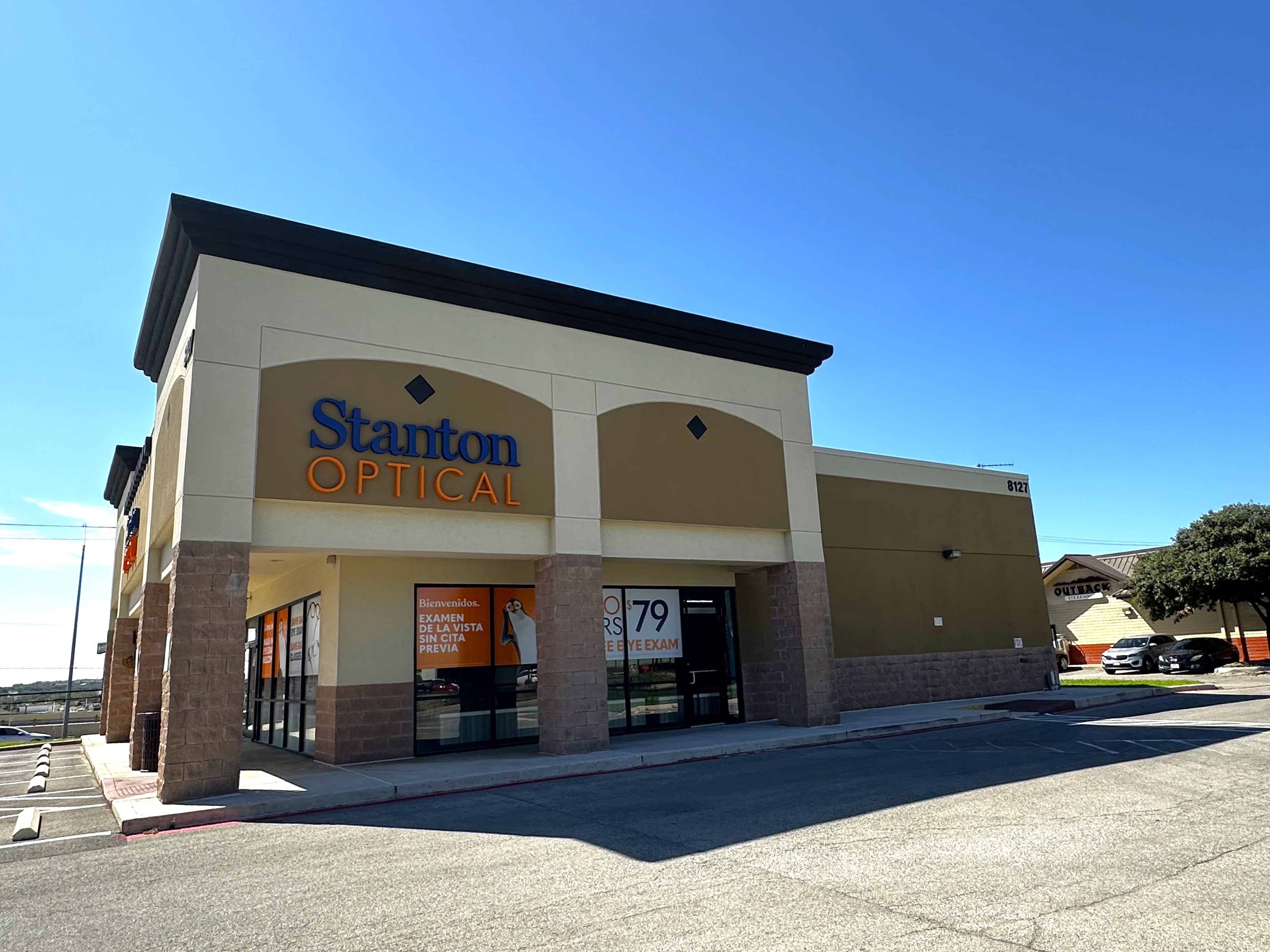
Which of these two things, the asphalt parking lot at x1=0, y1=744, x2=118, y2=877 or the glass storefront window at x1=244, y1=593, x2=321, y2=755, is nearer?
the asphalt parking lot at x1=0, y1=744, x2=118, y2=877

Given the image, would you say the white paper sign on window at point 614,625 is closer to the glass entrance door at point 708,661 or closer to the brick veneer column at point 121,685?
the glass entrance door at point 708,661

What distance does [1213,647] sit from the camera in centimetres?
3519

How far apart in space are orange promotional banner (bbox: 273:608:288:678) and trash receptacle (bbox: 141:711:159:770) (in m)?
3.58

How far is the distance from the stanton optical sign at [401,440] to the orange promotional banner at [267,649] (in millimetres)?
8994

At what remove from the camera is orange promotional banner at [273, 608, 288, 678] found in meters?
19.1

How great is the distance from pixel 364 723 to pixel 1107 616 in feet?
142

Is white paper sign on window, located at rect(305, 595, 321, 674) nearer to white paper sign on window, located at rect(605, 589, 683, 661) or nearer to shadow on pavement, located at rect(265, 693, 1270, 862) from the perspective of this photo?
white paper sign on window, located at rect(605, 589, 683, 661)

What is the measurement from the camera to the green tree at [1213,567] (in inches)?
1346

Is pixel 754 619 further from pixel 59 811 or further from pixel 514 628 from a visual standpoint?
pixel 59 811

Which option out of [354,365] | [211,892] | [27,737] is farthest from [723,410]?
[27,737]

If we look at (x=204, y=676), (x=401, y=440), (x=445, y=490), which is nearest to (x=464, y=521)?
(x=445, y=490)

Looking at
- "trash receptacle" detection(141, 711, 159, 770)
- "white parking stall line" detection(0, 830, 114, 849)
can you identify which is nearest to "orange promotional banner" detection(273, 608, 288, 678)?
"trash receptacle" detection(141, 711, 159, 770)

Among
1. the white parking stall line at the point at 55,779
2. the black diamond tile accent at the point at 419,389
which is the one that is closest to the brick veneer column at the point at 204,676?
the black diamond tile accent at the point at 419,389

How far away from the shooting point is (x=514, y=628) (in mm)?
16953
